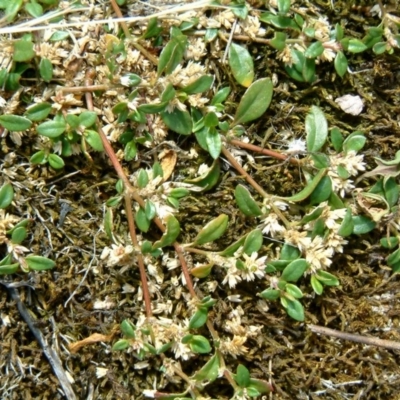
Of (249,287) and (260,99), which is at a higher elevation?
(260,99)

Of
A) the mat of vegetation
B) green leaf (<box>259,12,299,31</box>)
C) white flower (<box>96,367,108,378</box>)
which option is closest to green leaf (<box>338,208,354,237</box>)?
the mat of vegetation

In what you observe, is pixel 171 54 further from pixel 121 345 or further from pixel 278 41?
pixel 121 345

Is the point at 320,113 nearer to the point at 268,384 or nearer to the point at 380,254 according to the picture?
the point at 380,254

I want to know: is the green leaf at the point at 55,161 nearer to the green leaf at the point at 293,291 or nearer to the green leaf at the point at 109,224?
the green leaf at the point at 109,224

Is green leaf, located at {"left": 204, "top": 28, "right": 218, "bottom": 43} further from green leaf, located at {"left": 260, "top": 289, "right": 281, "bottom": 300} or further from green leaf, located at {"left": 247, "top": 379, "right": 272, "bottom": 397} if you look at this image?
green leaf, located at {"left": 247, "top": 379, "right": 272, "bottom": 397}

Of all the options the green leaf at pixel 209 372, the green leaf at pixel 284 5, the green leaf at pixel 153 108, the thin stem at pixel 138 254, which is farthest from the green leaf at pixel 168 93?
the green leaf at pixel 209 372

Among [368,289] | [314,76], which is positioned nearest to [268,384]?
[368,289]
